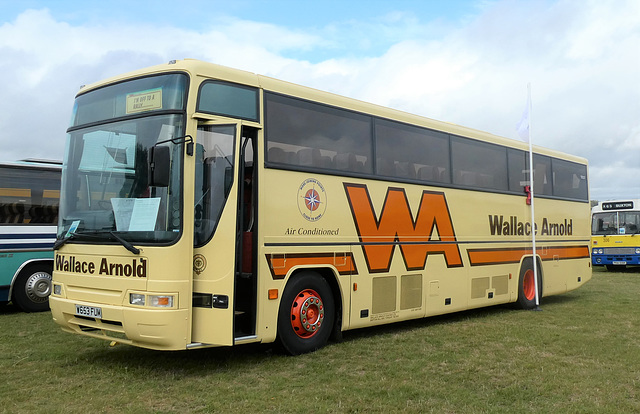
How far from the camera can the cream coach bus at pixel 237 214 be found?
22.9 feet

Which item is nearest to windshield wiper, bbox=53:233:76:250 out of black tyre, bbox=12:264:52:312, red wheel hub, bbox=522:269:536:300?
black tyre, bbox=12:264:52:312

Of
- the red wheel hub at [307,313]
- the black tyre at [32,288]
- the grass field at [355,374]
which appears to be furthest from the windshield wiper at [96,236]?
the black tyre at [32,288]

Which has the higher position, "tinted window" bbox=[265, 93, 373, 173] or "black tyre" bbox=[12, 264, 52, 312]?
"tinted window" bbox=[265, 93, 373, 173]

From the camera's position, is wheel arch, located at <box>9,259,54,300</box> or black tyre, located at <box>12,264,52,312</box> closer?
wheel arch, located at <box>9,259,54,300</box>

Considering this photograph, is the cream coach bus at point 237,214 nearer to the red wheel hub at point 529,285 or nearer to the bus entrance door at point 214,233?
the bus entrance door at point 214,233

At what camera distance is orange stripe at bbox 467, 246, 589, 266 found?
11.9 m

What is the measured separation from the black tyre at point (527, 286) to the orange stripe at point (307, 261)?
570 centimetres

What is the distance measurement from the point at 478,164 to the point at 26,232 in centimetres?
925

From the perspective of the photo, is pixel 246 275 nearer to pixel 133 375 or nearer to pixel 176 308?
pixel 176 308

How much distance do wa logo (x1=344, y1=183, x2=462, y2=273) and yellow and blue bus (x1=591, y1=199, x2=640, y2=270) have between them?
56.3 ft

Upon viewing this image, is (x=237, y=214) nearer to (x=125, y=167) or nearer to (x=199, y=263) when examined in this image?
(x=199, y=263)

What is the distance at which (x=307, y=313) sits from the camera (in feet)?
27.3

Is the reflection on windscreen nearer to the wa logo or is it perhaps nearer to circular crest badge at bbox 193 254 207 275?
circular crest badge at bbox 193 254 207 275

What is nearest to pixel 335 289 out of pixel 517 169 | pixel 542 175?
pixel 517 169
